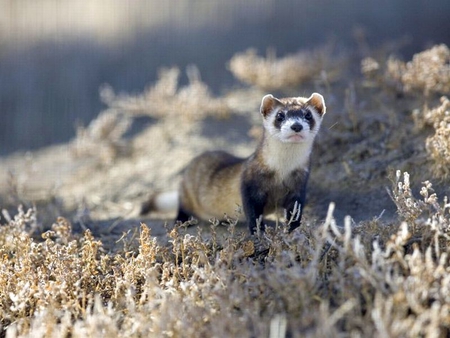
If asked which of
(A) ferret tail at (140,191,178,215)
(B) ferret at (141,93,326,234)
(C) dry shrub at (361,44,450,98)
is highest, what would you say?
(C) dry shrub at (361,44,450,98)

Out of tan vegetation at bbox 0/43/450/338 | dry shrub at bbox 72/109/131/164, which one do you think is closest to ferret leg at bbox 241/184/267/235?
tan vegetation at bbox 0/43/450/338

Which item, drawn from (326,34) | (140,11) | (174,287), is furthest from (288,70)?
(140,11)

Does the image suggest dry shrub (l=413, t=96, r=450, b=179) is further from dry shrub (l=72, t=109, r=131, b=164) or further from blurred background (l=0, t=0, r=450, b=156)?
dry shrub (l=72, t=109, r=131, b=164)

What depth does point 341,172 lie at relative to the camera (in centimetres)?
523

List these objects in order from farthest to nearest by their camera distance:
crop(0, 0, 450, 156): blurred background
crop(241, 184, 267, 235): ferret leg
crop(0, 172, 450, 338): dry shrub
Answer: crop(0, 0, 450, 156): blurred background < crop(241, 184, 267, 235): ferret leg < crop(0, 172, 450, 338): dry shrub

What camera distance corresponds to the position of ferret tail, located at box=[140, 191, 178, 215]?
550 cm

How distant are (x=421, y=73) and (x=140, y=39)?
5.70 metres

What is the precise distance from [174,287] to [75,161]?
436 centimetres

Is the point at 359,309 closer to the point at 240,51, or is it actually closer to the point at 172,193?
the point at 172,193

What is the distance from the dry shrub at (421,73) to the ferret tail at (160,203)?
203 cm

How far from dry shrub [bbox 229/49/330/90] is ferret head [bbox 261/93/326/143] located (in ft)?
8.88

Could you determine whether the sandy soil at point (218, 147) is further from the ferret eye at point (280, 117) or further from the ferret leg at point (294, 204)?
the ferret eye at point (280, 117)

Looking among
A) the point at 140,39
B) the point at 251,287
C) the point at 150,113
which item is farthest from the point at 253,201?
the point at 140,39

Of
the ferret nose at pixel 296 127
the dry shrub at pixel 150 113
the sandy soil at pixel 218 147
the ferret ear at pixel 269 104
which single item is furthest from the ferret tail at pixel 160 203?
the ferret nose at pixel 296 127
